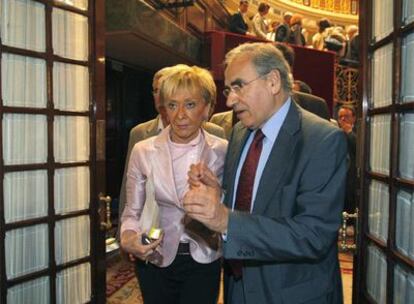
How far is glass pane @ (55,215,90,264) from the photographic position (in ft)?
7.66

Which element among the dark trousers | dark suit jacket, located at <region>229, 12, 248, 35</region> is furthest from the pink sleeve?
dark suit jacket, located at <region>229, 12, 248, 35</region>

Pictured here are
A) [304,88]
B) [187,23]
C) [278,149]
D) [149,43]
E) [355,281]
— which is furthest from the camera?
[187,23]

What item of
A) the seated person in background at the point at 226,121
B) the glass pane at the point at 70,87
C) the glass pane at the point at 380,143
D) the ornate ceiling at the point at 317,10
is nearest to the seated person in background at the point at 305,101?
the seated person in background at the point at 226,121

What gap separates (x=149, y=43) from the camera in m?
4.81

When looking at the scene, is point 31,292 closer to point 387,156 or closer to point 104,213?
point 104,213

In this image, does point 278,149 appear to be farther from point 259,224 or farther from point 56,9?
point 56,9

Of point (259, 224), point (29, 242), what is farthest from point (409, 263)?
point (29, 242)

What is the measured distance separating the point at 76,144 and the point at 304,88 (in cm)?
175

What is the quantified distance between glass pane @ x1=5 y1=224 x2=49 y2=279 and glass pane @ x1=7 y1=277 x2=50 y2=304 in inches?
2.5

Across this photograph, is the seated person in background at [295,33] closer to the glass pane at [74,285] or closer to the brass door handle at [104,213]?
the brass door handle at [104,213]

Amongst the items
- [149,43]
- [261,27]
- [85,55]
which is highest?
[261,27]

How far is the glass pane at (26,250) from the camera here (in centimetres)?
207

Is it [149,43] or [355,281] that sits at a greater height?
[149,43]

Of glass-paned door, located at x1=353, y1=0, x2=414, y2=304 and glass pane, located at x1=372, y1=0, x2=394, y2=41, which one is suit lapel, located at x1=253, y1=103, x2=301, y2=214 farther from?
glass pane, located at x1=372, y1=0, x2=394, y2=41
